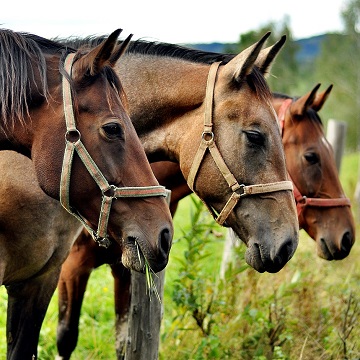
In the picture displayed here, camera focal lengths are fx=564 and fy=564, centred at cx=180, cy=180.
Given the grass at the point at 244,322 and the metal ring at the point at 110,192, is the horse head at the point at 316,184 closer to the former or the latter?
the grass at the point at 244,322

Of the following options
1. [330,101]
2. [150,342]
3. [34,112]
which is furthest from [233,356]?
[330,101]

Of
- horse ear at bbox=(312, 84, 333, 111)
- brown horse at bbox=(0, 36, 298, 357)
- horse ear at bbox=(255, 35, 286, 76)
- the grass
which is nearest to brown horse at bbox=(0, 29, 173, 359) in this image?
brown horse at bbox=(0, 36, 298, 357)

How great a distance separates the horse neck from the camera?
3514 mm

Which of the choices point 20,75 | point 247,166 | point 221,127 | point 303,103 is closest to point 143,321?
point 247,166

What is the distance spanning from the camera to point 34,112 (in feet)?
8.93

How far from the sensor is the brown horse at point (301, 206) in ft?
13.9

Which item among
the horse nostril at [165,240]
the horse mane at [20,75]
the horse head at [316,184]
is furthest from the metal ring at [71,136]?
the horse head at [316,184]

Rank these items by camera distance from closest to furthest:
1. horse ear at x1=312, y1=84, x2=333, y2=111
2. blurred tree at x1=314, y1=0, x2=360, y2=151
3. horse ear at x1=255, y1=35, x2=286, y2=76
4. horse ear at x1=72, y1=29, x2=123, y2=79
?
horse ear at x1=72, y1=29, x2=123, y2=79, horse ear at x1=255, y1=35, x2=286, y2=76, horse ear at x1=312, y1=84, x2=333, y2=111, blurred tree at x1=314, y1=0, x2=360, y2=151

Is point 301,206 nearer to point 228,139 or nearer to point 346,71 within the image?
point 228,139

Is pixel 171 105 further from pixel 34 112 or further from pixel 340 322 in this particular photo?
pixel 340 322

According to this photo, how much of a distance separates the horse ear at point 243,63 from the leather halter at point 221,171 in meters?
0.12

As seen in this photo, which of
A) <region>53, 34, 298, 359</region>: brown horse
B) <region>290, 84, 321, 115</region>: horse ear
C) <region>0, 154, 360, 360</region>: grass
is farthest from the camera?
<region>290, 84, 321, 115</region>: horse ear

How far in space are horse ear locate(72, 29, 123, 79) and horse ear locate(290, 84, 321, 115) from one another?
8.08ft

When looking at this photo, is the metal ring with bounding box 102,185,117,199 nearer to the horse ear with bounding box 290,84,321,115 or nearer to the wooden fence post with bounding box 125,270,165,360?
the wooden fence post with bounding box 125,270,165,360
